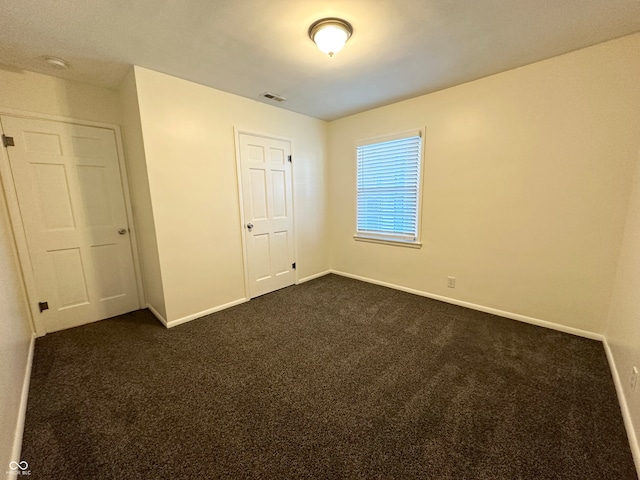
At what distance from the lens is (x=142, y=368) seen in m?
2.04

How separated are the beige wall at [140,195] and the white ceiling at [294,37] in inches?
9.8

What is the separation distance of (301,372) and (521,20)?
2924mm

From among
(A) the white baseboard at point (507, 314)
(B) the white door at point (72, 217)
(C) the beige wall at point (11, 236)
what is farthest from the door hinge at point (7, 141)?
(A) the white baseboard at point (507, 314)

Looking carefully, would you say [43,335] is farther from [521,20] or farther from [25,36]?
[521,20]

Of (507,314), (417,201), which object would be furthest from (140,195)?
(507,314)

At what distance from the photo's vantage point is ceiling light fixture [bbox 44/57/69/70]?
210 cm

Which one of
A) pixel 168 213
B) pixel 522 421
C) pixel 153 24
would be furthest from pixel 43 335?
pixel 522 421

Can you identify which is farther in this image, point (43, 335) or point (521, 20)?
point (43, 335)

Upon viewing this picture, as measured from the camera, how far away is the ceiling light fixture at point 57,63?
6.89 feet

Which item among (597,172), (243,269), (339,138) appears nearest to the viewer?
(597,172)

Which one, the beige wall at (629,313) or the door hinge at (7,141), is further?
the door hinge at (7,141)

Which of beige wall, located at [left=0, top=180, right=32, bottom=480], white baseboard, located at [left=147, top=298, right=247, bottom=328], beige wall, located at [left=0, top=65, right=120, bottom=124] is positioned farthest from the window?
beige wall, located at [left=0, top=180, right=32, bottom=480]

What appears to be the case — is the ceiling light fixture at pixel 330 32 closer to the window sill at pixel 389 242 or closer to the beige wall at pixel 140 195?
the beige wall at pixel 140 195

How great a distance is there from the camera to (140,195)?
271cm
